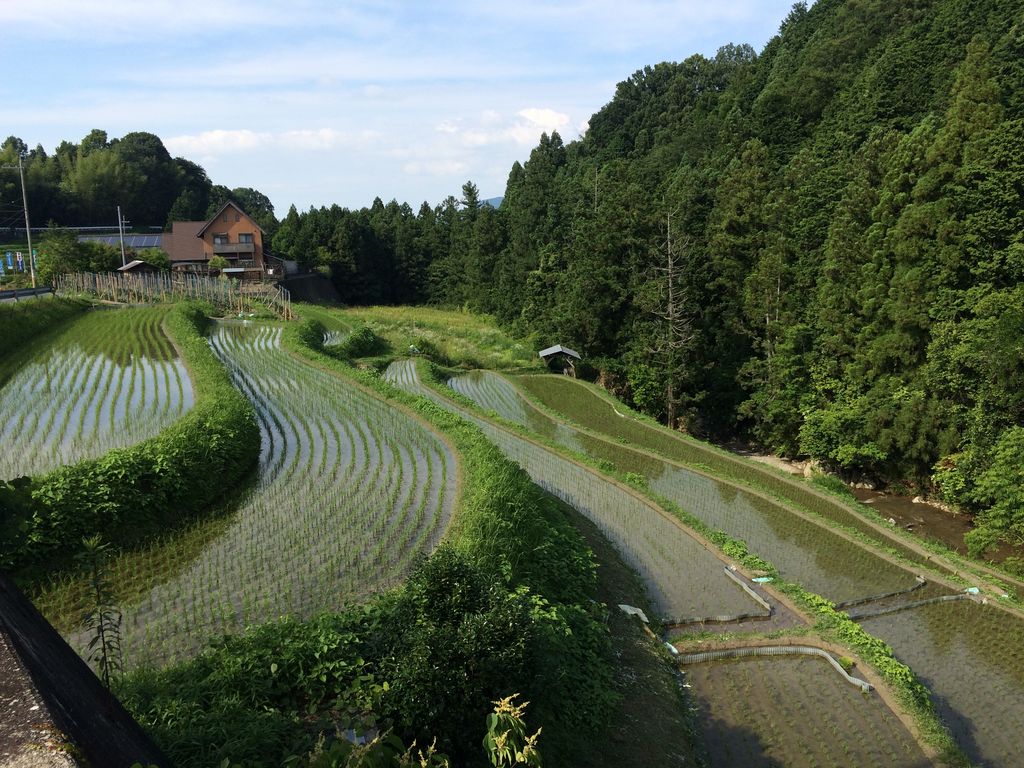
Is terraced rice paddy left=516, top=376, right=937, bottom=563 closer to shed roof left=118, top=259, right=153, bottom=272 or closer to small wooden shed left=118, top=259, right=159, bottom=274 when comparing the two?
shed roof left=118, top=259, right=153, bottom=272

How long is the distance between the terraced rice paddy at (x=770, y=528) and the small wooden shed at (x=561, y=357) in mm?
10210

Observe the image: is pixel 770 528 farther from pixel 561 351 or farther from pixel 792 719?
pixel 561 351

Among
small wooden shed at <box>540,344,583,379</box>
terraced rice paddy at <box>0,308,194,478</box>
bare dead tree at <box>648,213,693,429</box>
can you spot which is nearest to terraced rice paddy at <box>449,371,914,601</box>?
bare dead tree at <box>648,213,693,429</box>

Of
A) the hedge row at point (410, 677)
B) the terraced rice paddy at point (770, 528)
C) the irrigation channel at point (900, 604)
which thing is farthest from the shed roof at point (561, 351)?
the hedge row at point (410, 677)

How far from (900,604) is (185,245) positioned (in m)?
49.0

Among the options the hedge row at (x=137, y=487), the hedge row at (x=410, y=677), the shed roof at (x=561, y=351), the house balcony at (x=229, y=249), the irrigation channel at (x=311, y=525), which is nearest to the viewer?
the hedge row at (x=410, y=677)

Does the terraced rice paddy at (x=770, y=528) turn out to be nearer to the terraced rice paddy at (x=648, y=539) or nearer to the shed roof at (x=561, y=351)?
the terraced rice paddy at (x=648, y=539)

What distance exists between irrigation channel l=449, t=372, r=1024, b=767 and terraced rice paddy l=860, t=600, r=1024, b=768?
0.6 inches

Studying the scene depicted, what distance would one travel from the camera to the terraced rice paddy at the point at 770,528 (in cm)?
1224

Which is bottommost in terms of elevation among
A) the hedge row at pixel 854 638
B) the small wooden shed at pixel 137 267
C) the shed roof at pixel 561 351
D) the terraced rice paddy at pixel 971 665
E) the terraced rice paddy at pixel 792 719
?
the terraced rice paddy at pixel 971 665

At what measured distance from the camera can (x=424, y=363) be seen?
28.0 metres

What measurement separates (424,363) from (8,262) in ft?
103

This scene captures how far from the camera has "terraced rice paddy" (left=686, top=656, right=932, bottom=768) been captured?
7.46 m

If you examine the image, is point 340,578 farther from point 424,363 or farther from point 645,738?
point 424,363
